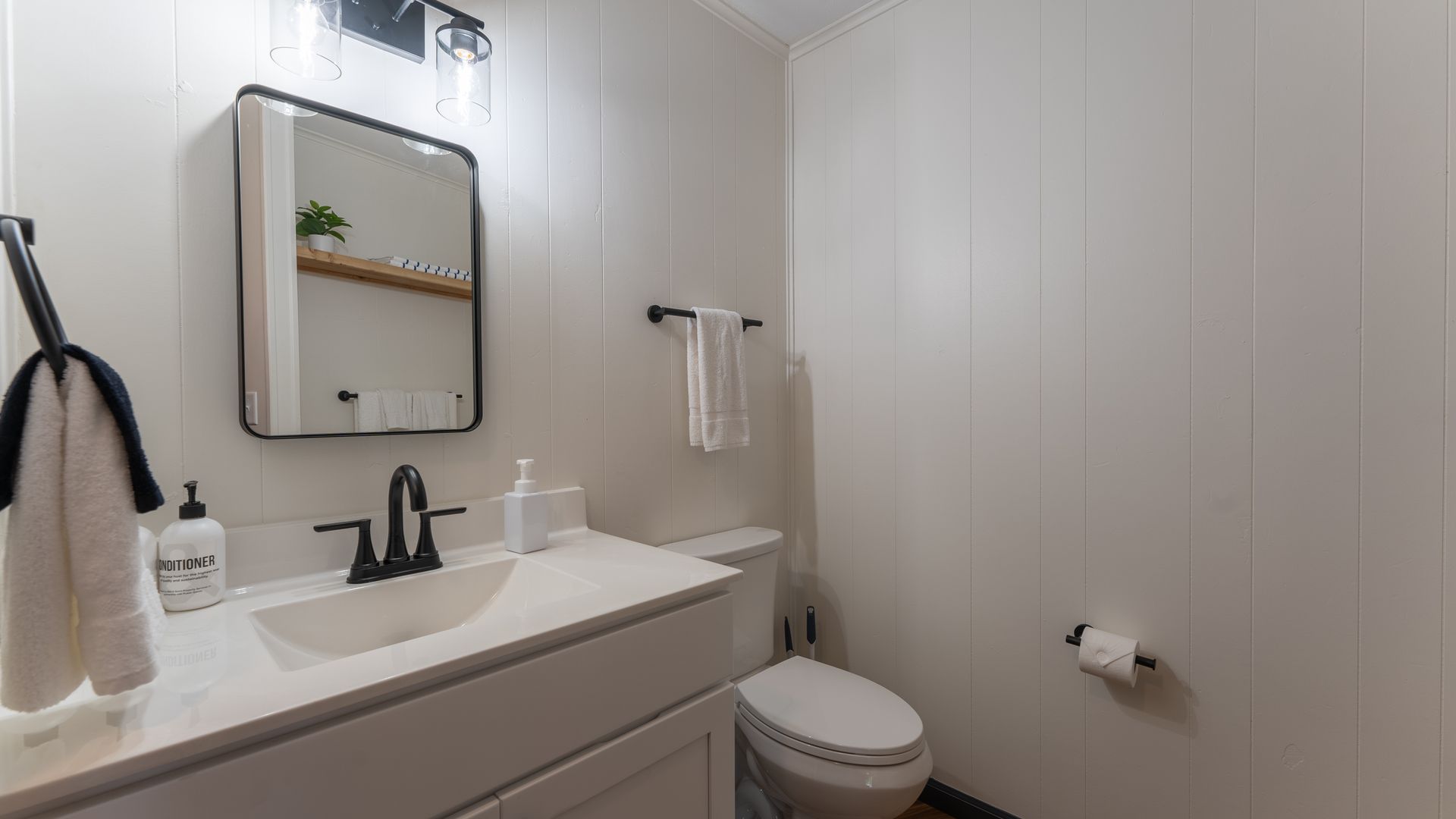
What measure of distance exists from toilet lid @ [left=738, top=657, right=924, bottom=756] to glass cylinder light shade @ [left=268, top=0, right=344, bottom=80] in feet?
4.79

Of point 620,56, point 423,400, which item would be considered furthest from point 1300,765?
point 620,56

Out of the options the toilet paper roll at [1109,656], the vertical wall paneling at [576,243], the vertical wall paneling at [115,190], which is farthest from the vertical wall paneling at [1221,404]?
the vertical wall paneling at [115,190]

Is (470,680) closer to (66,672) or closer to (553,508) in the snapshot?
(66,672)

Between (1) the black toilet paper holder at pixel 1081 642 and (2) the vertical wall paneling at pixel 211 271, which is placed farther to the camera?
(1) the black toilet paper holder at pixel 1081 642

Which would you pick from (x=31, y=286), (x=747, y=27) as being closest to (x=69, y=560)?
(x=31, y=286)

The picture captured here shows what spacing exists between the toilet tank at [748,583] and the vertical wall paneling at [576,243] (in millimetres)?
Result: 303

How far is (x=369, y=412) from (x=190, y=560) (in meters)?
0.32

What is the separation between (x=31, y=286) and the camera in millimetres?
452

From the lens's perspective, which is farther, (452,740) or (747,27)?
(747,27)

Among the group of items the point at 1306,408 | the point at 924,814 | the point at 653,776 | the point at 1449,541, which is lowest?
the point at 924,814

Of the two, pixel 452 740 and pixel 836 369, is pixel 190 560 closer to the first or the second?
pixel 452 740

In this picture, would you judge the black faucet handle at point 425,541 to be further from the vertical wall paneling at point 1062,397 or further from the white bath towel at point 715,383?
the vertical wall paneling at point 1062,397

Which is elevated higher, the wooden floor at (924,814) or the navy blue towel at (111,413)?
the navy blue towel at (111,413)

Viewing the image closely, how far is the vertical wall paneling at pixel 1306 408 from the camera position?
41.8 inches
